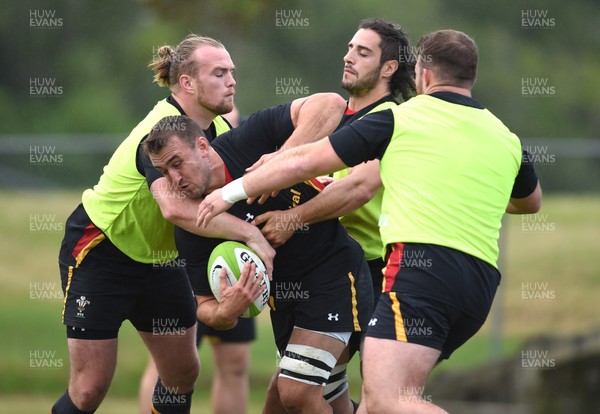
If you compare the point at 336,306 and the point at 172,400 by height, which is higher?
the point at 336,306

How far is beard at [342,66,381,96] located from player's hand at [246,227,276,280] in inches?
50.0

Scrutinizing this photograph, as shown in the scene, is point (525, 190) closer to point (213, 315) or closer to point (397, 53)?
point (397, 53)

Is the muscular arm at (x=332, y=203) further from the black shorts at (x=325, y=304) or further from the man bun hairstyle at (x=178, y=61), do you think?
the man bun hairstyle at (x=178, y=61)

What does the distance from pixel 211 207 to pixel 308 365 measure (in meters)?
1.05

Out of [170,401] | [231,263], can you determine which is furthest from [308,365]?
[170,401]

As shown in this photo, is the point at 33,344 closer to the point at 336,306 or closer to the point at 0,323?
the point at 0,323

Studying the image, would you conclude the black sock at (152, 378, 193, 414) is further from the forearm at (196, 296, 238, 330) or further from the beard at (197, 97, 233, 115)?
the beard at (197, 97, 233, 115)

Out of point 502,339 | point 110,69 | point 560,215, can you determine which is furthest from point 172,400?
point 110,69

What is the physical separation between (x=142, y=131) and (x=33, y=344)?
24.3 feet

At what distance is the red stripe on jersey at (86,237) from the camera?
637 cm

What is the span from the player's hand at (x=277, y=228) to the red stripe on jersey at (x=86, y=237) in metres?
1.15

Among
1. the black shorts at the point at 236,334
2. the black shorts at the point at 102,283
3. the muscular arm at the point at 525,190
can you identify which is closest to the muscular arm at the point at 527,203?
the muscular arm at the point at 525,190

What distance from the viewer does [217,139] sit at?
6043mm

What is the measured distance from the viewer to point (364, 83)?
6.49 m
